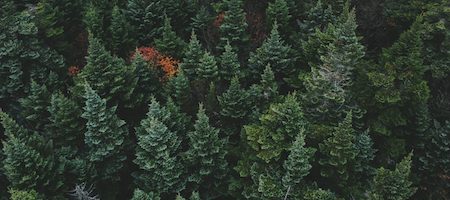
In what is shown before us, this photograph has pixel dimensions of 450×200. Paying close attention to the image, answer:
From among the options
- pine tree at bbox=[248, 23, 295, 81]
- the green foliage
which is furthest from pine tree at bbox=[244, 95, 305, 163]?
the green foliage

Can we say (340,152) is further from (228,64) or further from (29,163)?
(29,163)

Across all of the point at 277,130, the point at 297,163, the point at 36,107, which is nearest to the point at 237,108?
the point at 277,130

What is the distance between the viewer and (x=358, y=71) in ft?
76.6

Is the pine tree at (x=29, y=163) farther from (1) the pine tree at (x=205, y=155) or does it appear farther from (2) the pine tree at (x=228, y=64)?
(2) the pine tree at (x=228, y=64)

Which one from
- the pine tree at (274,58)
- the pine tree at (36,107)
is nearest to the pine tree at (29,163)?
the pine tree at (36,107)

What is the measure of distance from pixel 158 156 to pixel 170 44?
941cm

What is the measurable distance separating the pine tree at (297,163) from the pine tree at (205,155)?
4.00 meters

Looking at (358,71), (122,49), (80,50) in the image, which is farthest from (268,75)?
(80,50)

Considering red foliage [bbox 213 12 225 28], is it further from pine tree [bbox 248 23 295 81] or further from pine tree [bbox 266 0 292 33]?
pine tree [bbox 248 23 295 81]

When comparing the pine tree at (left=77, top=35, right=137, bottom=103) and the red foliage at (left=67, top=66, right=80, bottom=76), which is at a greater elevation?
the pine tree at (left=77, top=35, right=137, bottom=103)

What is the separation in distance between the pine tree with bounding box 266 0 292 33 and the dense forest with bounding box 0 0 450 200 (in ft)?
0.46

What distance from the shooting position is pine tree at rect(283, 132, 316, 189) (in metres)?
18.2

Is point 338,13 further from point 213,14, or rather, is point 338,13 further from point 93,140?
point 93,140

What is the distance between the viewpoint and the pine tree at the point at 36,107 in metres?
24.5
